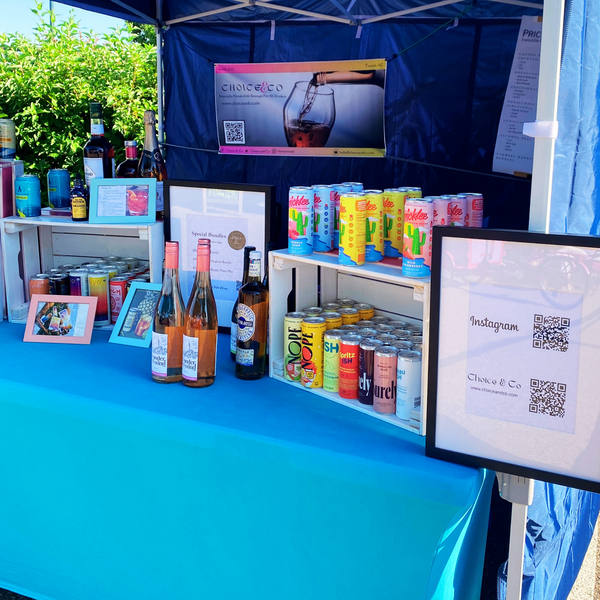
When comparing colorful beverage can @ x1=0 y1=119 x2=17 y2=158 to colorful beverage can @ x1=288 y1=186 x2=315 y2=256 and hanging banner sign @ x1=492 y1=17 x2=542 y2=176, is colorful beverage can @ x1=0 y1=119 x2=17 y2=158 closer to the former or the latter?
colorful beverage can @ x1=288 y1=186 x2=315 y2=256

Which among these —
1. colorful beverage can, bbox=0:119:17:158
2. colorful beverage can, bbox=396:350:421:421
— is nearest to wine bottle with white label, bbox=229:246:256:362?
colorful beverage can, bbox=396:350:421:421

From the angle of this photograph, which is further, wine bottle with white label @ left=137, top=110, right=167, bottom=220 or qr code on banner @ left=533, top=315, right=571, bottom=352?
wine bottle with white label @ left=137, top=110, right=167, bottom=220

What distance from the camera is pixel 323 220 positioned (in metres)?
1.60

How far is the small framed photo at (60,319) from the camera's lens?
77.1 inches

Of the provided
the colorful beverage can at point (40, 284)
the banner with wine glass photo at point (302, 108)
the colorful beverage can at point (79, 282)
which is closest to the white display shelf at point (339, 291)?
the colorful beverage can at point (79, 282)

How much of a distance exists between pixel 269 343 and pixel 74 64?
4536mm

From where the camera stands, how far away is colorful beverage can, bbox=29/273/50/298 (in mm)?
2045

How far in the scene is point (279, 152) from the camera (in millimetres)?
3879

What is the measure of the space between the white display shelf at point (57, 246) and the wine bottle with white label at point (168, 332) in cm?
36

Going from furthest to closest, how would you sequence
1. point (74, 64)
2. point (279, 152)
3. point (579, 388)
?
point (74, 64) < point (279, 152) < point (579, 388)

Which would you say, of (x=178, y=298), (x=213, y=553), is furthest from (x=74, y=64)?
(x=213, y=553)

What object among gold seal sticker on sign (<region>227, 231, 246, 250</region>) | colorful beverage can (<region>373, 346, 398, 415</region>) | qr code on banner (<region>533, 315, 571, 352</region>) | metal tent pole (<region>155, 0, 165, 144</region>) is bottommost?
colorful beverage can (<region>373, 346, 398, 415</region>)

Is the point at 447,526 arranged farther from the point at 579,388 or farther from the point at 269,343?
the point at 269,343

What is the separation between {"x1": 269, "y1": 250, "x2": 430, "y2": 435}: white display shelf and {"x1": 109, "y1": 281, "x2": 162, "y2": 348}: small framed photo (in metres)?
0.44
